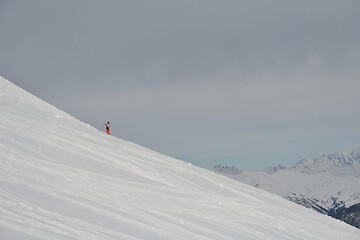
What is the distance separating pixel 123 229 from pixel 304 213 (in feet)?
27.4

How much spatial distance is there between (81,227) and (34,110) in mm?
9273

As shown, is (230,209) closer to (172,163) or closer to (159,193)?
(159,193)

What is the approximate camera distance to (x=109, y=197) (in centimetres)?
798

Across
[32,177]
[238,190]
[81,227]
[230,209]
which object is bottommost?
[81,227]

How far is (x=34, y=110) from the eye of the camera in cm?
1409

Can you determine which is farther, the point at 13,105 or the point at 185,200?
the point at 13,105

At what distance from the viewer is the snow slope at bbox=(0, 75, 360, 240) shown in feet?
20.6

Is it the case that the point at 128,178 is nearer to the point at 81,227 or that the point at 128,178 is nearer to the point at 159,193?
the point at 159,193

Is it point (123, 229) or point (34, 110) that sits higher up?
point (34, 110)

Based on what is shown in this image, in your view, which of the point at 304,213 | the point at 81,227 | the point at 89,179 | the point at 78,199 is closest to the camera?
the point at 81,227

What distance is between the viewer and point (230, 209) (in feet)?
32.4

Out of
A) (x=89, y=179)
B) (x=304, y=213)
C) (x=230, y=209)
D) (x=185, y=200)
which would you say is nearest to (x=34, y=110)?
(x=89, y=179)

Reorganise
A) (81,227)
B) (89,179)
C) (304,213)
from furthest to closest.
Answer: (304,213)
(89,179)
(81,227)

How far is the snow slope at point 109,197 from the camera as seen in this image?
627 cm
